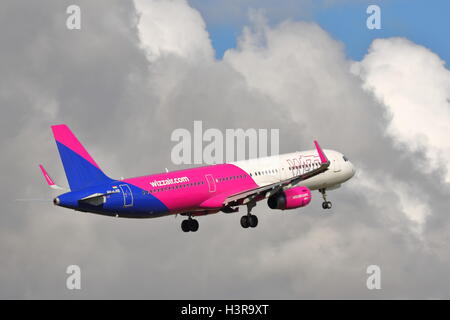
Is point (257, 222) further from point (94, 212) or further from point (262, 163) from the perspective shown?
point (94, 212)

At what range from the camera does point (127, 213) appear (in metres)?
101

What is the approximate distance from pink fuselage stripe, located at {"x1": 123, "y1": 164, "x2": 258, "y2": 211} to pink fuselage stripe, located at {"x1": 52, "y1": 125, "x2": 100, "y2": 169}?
14.3ft

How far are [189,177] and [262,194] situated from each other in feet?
24.3

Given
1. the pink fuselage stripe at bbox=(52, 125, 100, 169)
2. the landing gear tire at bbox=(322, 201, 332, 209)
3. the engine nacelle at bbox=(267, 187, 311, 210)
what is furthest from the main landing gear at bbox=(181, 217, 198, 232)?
the pink fuselage stripe at bbox=(52, 125, 100, 169)

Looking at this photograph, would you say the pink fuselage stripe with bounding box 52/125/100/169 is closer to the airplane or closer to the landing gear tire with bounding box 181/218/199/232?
the airplane

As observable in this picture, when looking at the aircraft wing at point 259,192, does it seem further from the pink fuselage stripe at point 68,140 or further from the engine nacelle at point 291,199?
the pink fuselage stripe at point 68,140

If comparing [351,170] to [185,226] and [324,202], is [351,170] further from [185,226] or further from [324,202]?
[185,226]

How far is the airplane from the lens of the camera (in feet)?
326

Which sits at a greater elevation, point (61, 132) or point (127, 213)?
point (61, 132)

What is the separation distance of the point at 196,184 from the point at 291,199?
9033 mm

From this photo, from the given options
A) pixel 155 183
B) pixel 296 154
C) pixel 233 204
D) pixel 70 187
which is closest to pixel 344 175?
pixel 296 154

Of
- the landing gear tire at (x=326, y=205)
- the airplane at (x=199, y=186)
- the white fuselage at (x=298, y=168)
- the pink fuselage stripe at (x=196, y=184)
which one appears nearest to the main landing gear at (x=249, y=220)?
the airplane at (x=199, y=186)

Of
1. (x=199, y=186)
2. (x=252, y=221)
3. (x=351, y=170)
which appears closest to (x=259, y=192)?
(x=252, y=221)

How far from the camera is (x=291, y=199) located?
108 metres
